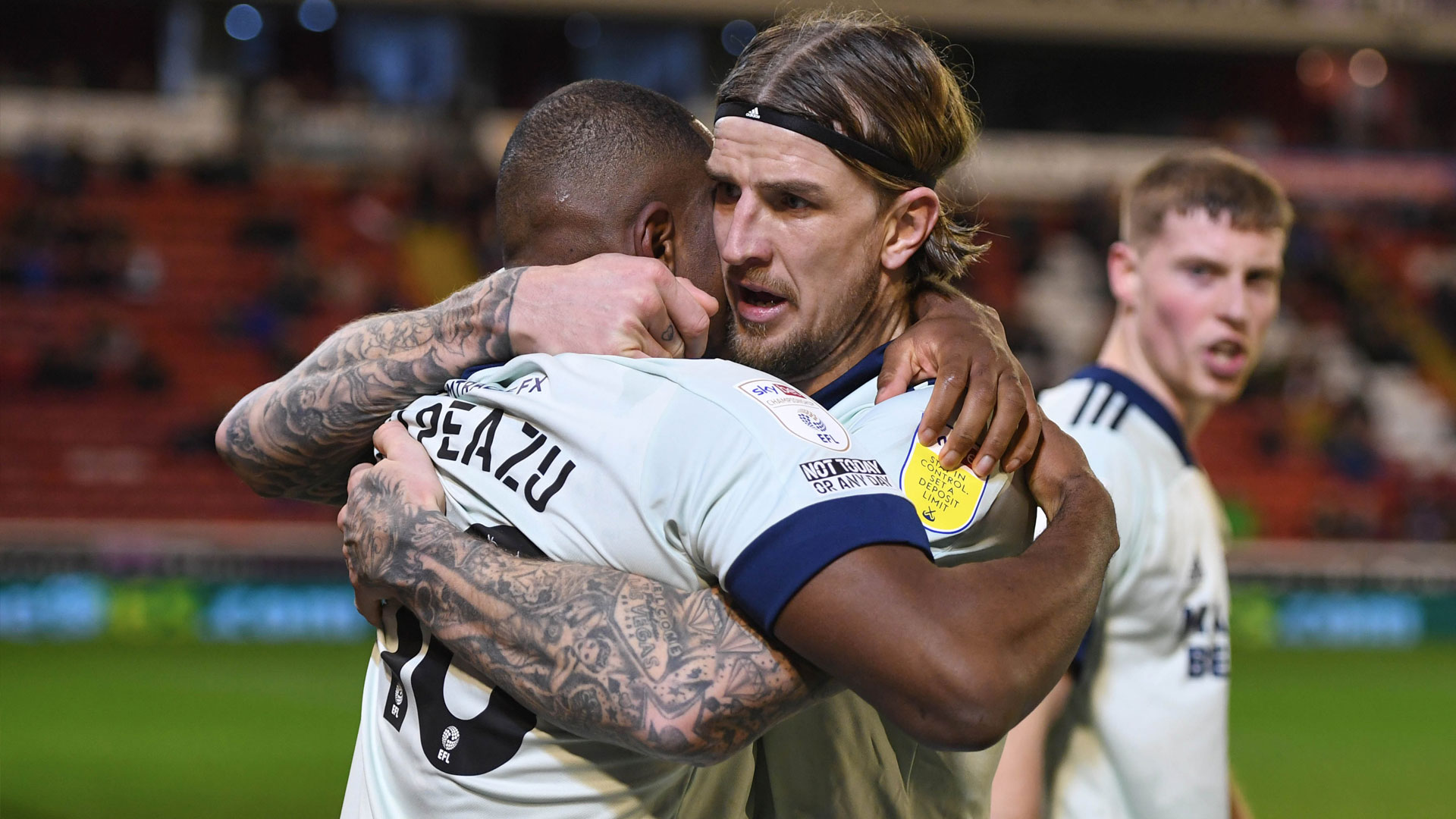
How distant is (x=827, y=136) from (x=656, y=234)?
38cm

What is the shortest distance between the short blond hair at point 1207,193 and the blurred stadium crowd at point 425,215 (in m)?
12.5

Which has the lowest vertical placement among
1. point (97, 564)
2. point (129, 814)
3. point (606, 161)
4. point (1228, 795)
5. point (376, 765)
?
point (97, 564)

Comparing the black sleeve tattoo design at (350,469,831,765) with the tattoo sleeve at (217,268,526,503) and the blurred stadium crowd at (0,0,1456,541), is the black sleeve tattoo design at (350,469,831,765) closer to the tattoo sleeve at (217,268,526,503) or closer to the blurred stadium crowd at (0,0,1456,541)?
the tattoo sleeve at (217,268,526,503)

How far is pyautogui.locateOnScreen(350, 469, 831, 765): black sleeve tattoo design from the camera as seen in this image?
1.73 meters

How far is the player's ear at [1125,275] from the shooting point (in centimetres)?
388

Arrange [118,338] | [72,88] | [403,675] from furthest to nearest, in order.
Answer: [72,88] < [118,338] < [403,675]

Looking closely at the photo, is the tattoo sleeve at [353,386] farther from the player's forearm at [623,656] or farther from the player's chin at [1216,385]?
the player's chin at [1216,385]

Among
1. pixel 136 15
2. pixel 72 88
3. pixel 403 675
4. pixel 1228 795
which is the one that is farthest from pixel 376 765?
pixel 136 15

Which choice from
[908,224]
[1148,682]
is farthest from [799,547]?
[1148,682]

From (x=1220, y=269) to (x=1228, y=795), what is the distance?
4.62 feet

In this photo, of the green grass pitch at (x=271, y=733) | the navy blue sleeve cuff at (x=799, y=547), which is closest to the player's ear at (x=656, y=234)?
the navy blue sleeve cuff at (x=799, y=547)

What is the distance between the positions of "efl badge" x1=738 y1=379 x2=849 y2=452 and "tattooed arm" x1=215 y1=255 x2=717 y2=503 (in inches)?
10.3

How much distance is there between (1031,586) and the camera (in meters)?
1.79

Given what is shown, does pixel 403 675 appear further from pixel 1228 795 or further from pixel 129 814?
pixel 129 814
